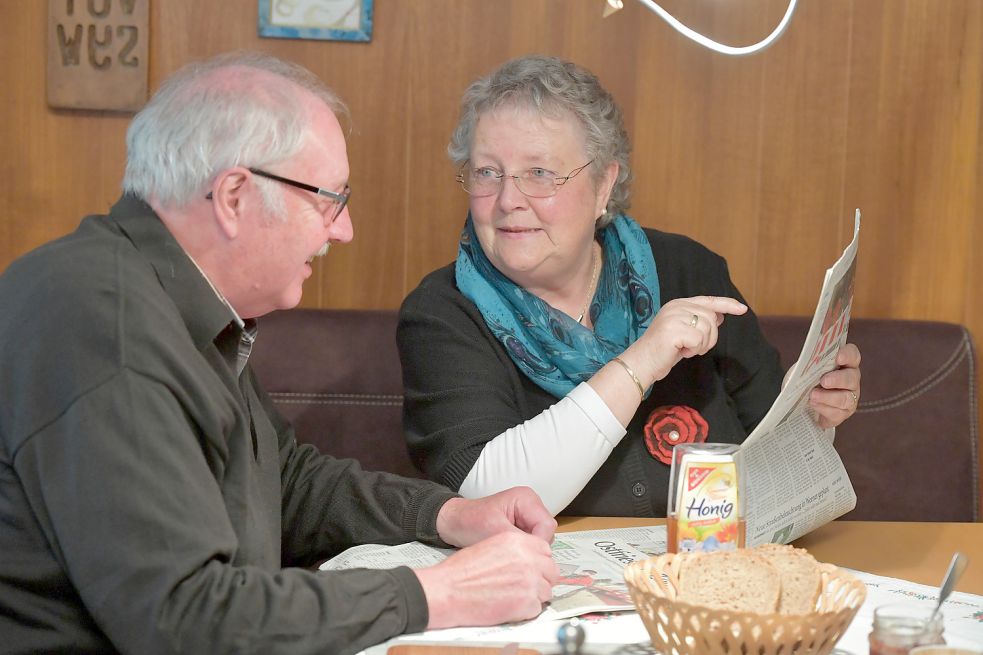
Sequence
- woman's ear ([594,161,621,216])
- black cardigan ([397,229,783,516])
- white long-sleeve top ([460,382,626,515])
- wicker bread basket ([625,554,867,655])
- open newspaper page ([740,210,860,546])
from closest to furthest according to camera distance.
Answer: wicker bread basket ([625,554,867,655]), open newspaper page ([740,210,860,546]), white long-sleeve top ([460,382,626,515]), black cardigan ([397,229,783,516]), woman's ear ([594,161,621,216])

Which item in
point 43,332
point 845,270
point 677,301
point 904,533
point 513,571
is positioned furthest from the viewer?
point 677,301

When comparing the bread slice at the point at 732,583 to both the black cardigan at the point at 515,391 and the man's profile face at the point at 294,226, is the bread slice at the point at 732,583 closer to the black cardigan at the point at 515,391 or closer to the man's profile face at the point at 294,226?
the man's profile face at the point at 294,226

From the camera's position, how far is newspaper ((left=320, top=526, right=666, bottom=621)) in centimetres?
128

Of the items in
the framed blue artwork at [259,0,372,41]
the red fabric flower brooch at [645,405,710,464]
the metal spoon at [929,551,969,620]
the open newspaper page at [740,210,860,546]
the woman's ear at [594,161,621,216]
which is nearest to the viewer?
the metal spoon at [929,551,969,620]

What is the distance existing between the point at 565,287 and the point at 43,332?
1142 millimetres

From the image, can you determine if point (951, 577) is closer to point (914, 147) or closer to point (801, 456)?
point (801, 456)

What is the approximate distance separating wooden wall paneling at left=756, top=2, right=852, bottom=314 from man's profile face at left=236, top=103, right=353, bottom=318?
58.8 inches

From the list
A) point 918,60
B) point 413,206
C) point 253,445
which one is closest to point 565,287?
point 413,206

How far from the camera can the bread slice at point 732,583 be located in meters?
1.02

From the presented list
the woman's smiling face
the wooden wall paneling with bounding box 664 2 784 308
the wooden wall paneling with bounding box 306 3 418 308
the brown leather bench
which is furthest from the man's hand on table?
the wooden wall paneling with bounding box 664 2 784 308

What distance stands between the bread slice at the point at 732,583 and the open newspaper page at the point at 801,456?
300 mm

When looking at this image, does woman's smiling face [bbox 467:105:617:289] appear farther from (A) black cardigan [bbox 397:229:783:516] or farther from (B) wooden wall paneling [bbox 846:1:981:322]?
(B) wooden wall paneling [bbox 846:1:981:322]

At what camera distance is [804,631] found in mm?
947

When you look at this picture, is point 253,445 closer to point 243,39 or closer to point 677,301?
point 677,301
